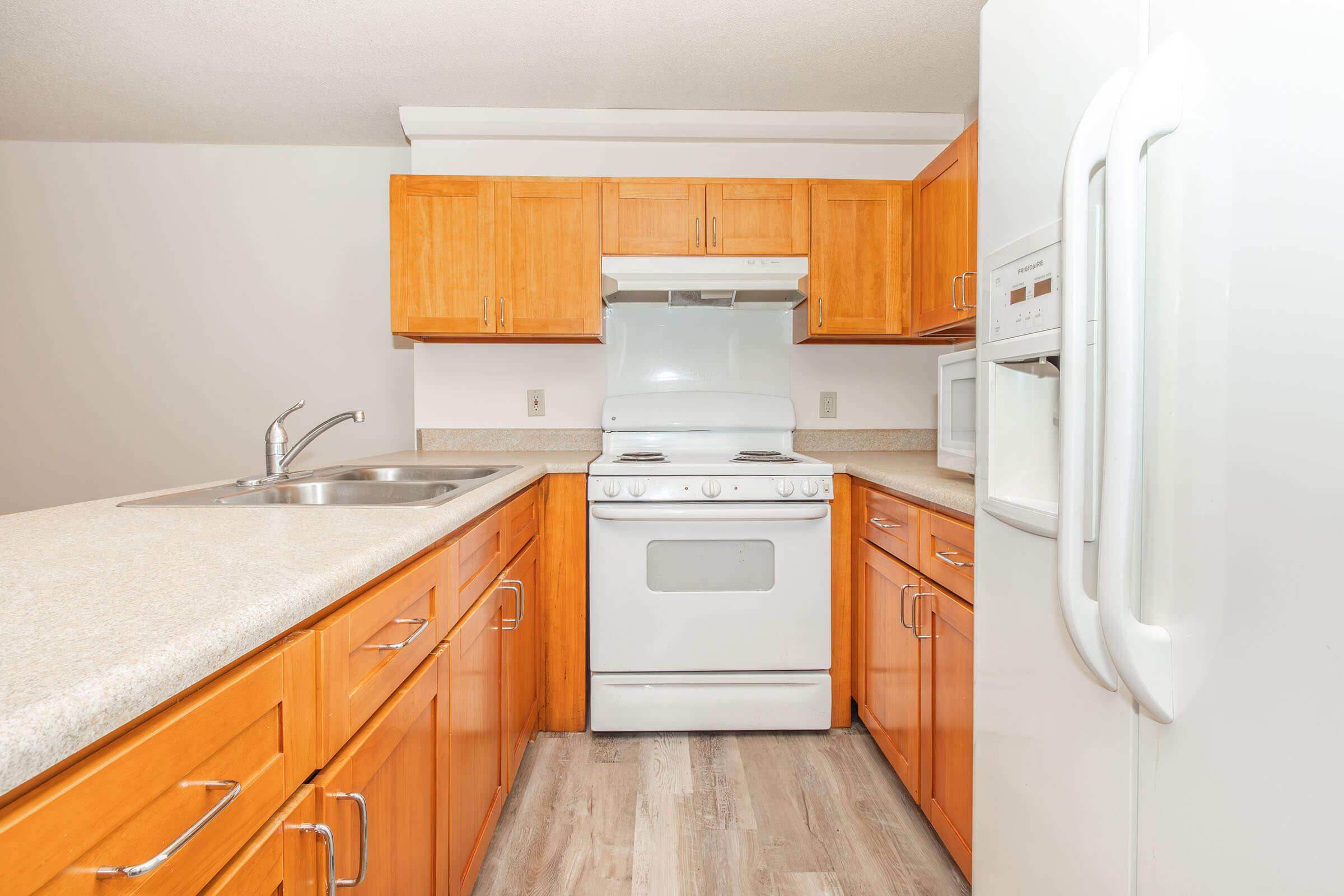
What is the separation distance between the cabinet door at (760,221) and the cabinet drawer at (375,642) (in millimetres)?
1779

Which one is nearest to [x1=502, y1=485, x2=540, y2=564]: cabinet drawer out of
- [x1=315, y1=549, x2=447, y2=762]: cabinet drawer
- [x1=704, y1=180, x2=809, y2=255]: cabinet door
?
[x1=315, y1=549, x2=447, y2=762]: cabinet drawer

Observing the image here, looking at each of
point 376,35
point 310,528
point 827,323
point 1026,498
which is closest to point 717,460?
point 827,323

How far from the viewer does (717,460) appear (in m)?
2.55

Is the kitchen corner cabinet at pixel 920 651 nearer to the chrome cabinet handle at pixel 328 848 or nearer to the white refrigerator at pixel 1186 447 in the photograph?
the white refrigerator at pixel 1186 447

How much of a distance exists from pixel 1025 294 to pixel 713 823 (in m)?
1.50

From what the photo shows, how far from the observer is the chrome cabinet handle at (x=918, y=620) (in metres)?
1.59

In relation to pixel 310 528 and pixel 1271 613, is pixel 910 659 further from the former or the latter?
pixel 310 528

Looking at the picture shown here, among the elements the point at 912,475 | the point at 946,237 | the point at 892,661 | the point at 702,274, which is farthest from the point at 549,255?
the point at 892,661

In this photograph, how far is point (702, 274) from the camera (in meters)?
2.40

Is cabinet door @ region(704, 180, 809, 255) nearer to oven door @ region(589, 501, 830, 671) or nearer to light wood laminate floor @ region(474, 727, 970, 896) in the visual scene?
oven door @ region(589, 501, 830, 671)

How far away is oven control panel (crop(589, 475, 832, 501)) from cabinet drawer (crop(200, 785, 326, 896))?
146 centimetres

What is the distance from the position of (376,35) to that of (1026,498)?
96.0 inches

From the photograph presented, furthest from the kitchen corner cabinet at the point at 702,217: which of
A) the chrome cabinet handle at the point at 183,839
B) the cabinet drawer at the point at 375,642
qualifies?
the chrome cabinet handle at the point at 183,839

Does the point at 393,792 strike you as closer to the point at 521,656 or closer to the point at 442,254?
the point at 521,656
